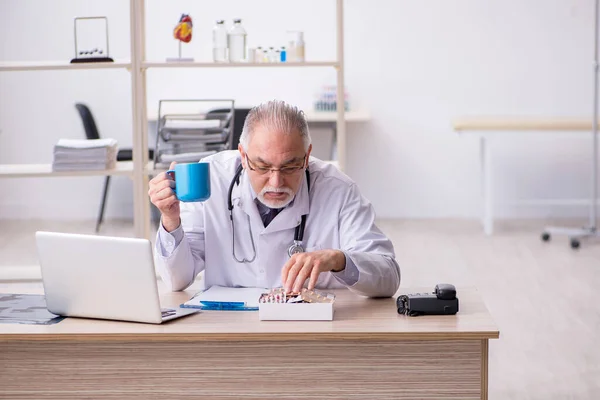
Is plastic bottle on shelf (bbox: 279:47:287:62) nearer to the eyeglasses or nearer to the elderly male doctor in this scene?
the elderly male doctor

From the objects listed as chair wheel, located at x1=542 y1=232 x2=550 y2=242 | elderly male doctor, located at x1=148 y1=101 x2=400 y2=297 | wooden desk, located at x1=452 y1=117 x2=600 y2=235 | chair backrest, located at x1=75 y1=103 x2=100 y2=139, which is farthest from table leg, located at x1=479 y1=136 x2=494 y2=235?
elderly male doctor, located at x1=148 y1=101 x2=400 y2=297

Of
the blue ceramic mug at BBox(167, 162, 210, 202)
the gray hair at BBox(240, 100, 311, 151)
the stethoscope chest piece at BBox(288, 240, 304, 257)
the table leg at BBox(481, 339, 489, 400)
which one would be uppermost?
the gray hair at BBox(240, 100, 311, 151)

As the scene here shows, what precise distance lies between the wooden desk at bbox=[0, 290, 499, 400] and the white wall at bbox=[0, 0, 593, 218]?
5049 mm

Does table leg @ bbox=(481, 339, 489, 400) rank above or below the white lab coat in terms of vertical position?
below

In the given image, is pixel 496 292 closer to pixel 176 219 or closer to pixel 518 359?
pixel 518 359

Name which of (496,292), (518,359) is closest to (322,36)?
(496,292)

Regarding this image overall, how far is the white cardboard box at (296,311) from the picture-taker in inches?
78.3

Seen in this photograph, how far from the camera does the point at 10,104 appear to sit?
701 centimetres

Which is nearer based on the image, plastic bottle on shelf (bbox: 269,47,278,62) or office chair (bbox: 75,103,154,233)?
plastic bottle on shelf (bbox: 269,47,278,62)

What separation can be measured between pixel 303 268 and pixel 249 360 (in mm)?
245

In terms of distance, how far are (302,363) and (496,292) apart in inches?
114

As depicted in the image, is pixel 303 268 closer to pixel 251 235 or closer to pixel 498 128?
pixel 251 235

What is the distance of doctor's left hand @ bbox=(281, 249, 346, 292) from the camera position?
205 cm

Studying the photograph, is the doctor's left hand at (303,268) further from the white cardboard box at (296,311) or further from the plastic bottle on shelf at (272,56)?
the plastic bottle on shelf at (272,56)
